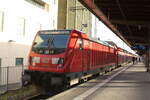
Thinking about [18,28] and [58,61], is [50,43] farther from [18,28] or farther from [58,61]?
[18,28]

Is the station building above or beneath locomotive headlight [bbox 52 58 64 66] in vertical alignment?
above

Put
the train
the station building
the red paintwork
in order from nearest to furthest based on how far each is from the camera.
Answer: the train < the red paintwork < the station building

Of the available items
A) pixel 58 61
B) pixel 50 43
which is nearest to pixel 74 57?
pixel 58 61

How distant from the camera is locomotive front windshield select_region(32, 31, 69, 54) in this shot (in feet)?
50.0

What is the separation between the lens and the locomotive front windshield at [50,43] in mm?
15227

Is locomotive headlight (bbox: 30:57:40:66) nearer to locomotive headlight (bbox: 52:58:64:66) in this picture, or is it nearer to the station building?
locomotive headlight (bbox: 52:58:64:66)

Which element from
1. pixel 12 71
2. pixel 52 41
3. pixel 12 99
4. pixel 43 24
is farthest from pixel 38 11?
pixel 12 99

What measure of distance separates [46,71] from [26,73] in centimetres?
100

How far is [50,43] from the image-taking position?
616 inches

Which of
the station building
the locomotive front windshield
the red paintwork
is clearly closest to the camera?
the red paintwork

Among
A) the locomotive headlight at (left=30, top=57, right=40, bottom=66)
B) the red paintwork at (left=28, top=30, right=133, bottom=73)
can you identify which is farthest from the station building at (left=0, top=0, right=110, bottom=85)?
the red paintwork at (left=28, top=30, right=133, bottom=73)

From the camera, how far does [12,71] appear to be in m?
19.9

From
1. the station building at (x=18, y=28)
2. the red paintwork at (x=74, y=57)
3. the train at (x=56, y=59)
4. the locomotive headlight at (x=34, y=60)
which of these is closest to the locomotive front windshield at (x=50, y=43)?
the train at (x=56, y=59)

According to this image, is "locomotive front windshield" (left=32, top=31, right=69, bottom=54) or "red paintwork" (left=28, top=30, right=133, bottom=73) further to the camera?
"locomotive front windshield" (left=32, top=31, right=69, bottom=54)
